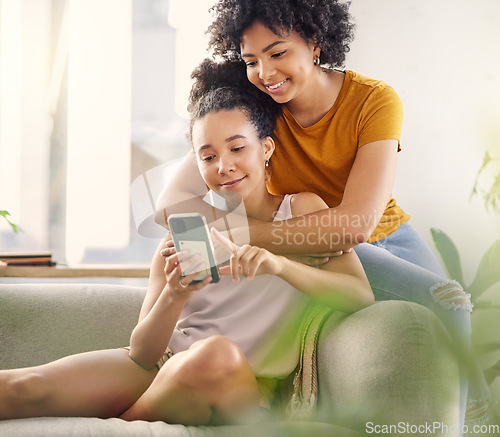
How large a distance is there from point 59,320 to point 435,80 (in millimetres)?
1762

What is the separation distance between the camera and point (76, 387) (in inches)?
37.9

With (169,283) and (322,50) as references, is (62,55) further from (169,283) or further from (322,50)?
(169,283)

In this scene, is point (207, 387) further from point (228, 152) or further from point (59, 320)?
point (59, 320)

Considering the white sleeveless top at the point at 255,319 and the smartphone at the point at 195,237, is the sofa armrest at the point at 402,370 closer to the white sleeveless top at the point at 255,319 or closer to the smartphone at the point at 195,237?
the white sleeveless top at the point at 255,319

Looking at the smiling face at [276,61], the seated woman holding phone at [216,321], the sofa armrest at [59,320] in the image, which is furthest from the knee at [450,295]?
the sofa armrest at [59,320]

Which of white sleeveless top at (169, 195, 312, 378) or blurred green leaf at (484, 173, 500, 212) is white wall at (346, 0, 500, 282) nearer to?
blurred green leaf at (484, 173, 500, 212)

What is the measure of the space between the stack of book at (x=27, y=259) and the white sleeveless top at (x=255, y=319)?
44.5 inches

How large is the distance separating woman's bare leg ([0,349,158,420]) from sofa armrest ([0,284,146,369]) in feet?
1.20

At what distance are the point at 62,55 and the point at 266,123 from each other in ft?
4.80

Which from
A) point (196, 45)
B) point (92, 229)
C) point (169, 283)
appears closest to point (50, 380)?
point (169, 283)

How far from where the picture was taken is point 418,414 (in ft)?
2.73

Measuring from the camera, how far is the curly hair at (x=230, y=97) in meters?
1.16

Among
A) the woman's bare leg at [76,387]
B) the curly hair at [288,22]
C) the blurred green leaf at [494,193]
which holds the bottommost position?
the woman's bare leg at [76,387]

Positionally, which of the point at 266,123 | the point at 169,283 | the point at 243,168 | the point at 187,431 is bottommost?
the point at 187,431
